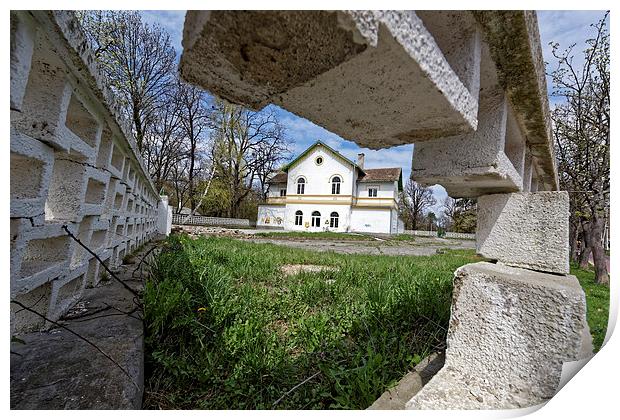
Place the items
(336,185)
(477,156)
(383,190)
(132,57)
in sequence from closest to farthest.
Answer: (477,156), (132,57), (336,185), (383,190)

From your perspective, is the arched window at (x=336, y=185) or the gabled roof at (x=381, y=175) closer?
the arched window at (x=336, y=185)

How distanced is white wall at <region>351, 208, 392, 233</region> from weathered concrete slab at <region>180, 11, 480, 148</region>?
16571 millimetres

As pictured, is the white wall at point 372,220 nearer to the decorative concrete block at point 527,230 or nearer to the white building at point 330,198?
the white building at point 330,198

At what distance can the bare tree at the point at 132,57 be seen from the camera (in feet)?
6.03

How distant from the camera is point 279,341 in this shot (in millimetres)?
1488

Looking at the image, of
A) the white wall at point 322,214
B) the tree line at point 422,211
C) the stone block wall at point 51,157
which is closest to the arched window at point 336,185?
the white wall at point 322,214

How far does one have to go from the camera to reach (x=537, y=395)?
75 centimetres

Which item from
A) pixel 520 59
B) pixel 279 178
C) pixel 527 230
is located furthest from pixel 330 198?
pixel 520 59

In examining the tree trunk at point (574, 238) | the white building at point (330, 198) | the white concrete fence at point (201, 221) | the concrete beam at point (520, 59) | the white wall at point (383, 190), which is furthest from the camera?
the white wall at point (383, 190)

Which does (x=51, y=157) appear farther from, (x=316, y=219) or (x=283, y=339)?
(x=316, y=219)

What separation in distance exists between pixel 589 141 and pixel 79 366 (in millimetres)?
3138

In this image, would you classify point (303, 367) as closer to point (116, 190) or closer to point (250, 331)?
point (250, 331)

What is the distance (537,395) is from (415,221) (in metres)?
31.0

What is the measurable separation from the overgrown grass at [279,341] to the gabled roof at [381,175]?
53.1ft
